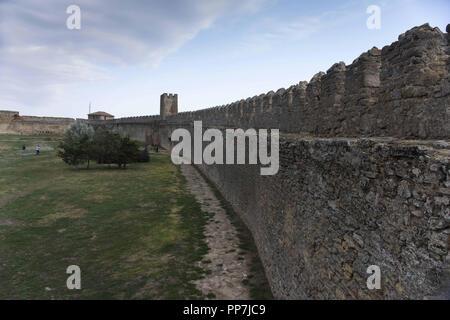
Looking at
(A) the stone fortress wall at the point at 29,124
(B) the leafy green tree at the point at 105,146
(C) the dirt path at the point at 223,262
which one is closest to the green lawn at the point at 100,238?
(C) the dirt path at the point at 223,262

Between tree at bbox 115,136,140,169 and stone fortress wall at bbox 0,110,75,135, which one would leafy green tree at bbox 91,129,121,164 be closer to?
tree at bbox 115,136,140,169

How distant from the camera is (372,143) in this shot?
2635mm

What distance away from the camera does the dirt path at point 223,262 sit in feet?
21.0

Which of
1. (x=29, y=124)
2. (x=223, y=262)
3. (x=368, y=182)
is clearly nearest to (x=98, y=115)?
(x=29, y=124)

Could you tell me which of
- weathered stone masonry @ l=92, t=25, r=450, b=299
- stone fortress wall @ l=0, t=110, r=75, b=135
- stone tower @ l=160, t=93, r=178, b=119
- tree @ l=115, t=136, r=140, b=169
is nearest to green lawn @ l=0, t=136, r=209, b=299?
weathered stone masonry @ l=92, t=25, r=450, b=299

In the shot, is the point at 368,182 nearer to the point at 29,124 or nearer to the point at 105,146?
the point at 105,146

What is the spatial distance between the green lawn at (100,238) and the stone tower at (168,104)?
24.6m

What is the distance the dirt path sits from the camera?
252 inches

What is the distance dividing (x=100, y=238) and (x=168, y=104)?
1327 inches

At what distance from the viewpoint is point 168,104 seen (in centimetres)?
4156

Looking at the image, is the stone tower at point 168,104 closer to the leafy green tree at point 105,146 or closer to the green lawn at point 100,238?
the leafy green tree at point 105,146
